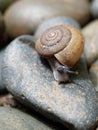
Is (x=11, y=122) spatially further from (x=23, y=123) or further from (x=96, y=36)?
(x=96, y=36)

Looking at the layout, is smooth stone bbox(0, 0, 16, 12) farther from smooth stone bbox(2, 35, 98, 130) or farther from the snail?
the snail

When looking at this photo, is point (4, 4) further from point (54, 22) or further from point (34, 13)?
point (54, 22)

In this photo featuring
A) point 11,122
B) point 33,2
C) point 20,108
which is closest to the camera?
point 11,122

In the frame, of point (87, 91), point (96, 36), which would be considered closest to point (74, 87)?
point (87, 91)

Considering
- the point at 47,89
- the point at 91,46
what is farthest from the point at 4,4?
the point at 47,89

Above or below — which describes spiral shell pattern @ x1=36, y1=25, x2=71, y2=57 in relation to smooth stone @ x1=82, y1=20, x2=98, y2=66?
above

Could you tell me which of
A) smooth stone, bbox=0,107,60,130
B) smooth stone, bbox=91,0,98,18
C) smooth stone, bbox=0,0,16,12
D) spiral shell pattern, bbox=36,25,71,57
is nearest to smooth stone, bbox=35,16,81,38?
smooth stone, bbox=91,0,98,18

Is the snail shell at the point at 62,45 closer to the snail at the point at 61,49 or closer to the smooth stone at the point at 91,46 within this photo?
the snail at the point at 61,49
